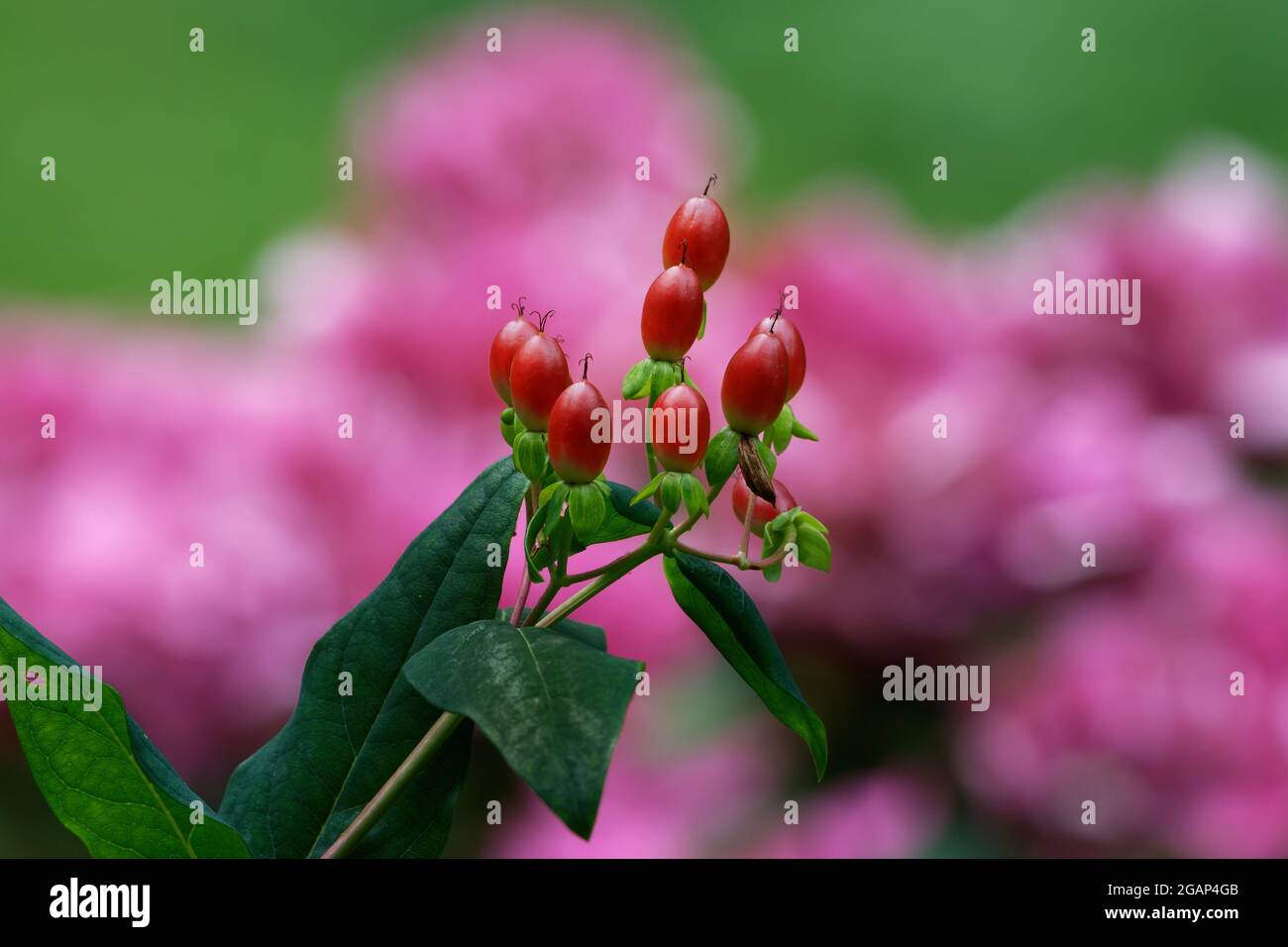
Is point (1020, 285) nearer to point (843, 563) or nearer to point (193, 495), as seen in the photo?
point (843, 563)

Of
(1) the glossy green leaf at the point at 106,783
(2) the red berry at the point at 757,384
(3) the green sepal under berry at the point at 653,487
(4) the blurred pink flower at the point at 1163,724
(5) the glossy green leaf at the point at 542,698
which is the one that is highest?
(2) the red berry at the point at 757,384

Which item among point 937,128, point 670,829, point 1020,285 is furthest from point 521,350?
point 937,128

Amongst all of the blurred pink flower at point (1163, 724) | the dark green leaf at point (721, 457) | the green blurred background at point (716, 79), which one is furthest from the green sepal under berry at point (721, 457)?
the green blurred background at point (716, 79)

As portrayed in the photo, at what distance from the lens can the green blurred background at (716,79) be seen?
1195 millimetres

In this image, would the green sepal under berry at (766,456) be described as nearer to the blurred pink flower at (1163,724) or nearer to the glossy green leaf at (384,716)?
the glossy green leaf at (384,716)

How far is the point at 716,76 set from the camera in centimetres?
135

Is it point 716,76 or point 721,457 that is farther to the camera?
point 716,76

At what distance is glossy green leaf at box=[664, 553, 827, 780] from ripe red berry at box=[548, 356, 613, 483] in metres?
0.03

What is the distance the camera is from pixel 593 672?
0.17 m

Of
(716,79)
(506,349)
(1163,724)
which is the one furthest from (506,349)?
(716,79)

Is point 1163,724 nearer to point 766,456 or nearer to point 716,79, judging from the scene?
point 766,456

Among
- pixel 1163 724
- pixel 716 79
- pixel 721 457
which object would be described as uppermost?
pixel 716 79

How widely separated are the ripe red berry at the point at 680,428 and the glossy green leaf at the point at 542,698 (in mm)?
29

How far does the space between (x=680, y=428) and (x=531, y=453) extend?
0.02 metres
